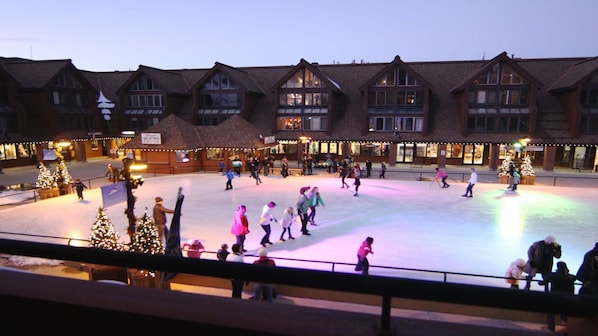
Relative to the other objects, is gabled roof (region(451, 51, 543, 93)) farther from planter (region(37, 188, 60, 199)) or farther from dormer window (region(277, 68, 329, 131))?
planter (region(37, 188, 60, 199))

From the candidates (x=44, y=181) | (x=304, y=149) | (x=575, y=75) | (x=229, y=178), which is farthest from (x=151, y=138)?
(x=575, y=75)

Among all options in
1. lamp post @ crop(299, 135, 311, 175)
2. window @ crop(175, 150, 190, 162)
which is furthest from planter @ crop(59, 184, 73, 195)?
lamp post @ crop(299, 135, 311, 175)

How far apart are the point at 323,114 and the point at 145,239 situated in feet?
91.4

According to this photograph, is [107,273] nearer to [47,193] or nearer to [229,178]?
[229,178]

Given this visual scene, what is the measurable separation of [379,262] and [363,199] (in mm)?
9090

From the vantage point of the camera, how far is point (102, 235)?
420 inches

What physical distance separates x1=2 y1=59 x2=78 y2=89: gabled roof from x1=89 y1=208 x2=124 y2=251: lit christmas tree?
109 feet

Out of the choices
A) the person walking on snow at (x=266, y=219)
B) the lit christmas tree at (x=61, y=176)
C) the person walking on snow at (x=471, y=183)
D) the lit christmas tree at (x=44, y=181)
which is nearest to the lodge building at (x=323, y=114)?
the lit christmas tree at (x=61, y=176)

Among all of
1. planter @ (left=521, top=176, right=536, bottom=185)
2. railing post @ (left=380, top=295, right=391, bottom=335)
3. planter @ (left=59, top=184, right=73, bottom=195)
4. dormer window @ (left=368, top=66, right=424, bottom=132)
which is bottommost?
planter @ (left=59, top=184, right=73, bottom=195)

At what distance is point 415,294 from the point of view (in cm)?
125

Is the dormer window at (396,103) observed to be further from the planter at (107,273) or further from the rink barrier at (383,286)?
the rink barrier at (383,286)

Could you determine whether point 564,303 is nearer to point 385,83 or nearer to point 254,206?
point 254,206

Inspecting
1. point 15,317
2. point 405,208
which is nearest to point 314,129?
point 405,208

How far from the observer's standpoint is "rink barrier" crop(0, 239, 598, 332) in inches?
46.6
